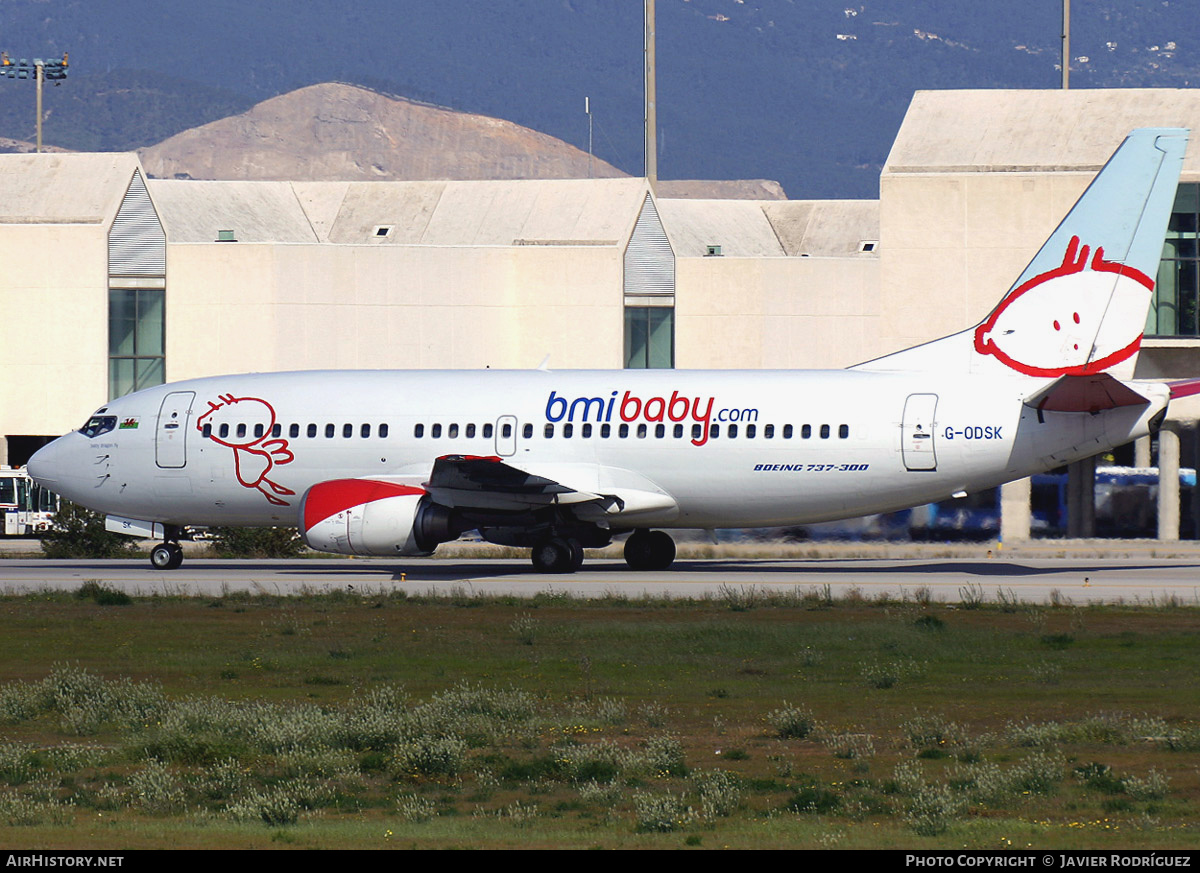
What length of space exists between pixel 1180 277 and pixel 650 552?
2249 cm

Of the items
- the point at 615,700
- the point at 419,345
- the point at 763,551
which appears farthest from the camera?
the point at 419,345

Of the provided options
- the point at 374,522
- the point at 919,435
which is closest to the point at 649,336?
the point at 374,522

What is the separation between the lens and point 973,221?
51656 millimetres

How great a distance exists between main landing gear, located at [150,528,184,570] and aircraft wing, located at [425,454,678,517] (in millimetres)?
6960

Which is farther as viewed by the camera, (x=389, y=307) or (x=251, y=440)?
(x=389, y=307)

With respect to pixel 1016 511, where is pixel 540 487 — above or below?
above

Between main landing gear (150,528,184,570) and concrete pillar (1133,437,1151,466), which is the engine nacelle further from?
concrete pillar (1133,437,1151,466)

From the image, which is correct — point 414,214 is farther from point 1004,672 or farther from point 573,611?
point 1004,672

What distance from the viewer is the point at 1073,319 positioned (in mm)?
32812

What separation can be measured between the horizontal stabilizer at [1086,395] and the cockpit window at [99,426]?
2008 centimetres

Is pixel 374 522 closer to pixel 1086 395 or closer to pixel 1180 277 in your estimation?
pixel 1086 395

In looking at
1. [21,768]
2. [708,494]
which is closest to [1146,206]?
[708,494]

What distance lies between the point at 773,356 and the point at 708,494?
3089 centimetres

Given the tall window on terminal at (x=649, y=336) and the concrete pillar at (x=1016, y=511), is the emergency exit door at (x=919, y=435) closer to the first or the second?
the concrete pillar at (x=1016, y=511)
